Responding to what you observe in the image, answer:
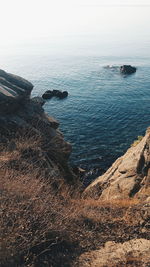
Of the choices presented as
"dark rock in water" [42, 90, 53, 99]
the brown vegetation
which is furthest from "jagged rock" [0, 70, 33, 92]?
"dark rock in water" [42, 90, 53, 99]

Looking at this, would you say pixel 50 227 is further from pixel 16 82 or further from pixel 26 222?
pixel 16 82

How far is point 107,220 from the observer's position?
11.0m

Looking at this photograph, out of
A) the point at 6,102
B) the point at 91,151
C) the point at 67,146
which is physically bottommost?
the point at 91,151

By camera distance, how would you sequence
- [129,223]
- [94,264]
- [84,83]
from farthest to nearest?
[84,83] < [129,223] < [94,264]

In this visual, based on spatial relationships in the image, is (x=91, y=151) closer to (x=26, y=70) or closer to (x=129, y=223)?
(x=129, y=223)

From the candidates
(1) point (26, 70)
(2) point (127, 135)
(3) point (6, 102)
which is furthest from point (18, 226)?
(1) point (26, 70)

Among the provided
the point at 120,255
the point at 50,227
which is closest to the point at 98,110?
the point at 50,227

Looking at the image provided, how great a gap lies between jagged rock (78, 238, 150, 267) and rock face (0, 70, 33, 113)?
54.4 feet

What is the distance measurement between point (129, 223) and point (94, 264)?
10.7 feet

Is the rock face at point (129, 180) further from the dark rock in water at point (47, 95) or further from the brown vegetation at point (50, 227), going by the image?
the dark rock in water at point (47, 95)

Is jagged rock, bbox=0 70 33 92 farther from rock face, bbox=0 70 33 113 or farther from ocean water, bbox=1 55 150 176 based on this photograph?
ocean water, bbox=1 55 150 176

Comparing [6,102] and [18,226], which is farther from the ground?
[6,102]

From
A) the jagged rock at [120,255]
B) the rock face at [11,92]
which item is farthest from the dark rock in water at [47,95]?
the jagged rock at [120,255]

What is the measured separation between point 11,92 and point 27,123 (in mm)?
4029
